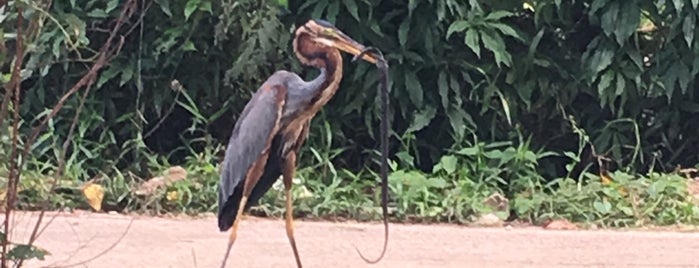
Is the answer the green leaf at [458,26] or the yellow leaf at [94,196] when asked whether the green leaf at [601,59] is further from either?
the yellow leaf at [94,196]

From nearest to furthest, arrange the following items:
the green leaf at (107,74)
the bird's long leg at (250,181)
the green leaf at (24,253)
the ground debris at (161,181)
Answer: the green leaf at (24,253) → the bird's long leg at (250,181) → the ground debris at (161,181) → the green leaf at (107,74)

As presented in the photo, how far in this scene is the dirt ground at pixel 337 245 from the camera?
18.5ft

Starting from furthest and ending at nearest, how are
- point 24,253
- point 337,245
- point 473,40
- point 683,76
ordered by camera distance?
point 683,76
point 473,40
point 337,245
point 24,253

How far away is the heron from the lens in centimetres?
446

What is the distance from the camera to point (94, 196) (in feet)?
22.2

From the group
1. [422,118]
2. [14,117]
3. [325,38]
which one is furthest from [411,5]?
[14,117]

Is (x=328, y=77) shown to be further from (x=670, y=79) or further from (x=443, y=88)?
(x=670, y=79)

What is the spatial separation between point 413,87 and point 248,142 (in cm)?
275

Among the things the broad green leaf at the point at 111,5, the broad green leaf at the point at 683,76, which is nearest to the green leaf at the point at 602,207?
the broad green leaf at the point at 683,76

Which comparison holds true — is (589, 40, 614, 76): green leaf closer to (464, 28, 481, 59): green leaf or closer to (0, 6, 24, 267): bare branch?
(464, 28, 481, 59): green leaf

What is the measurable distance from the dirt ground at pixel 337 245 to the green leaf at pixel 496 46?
1.02 meters

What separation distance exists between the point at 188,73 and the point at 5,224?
13.5 ft

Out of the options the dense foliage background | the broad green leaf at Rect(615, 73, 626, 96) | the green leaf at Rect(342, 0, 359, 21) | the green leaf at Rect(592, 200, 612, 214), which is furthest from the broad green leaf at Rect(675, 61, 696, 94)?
the green leaf at Rect(342, 0, 359, 21)

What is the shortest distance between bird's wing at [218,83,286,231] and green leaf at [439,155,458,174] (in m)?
2.54
